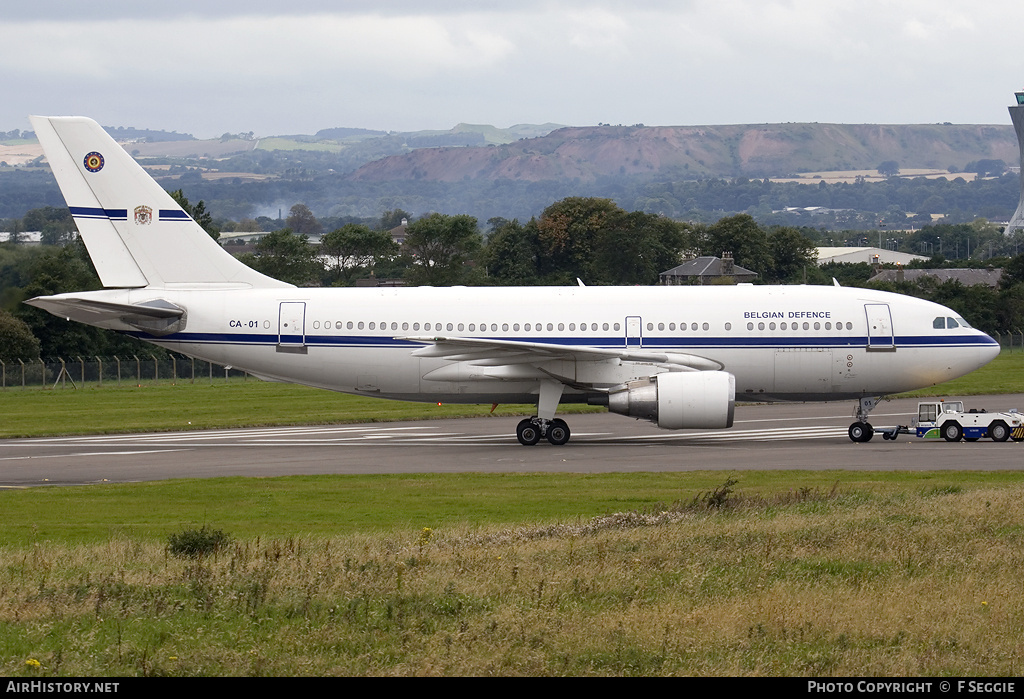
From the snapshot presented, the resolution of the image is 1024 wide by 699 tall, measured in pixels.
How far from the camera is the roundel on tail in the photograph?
36062mm

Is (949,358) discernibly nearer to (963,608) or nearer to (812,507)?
(812,507)

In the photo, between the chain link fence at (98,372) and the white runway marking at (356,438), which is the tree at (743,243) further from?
the white runway marking at (356,438)

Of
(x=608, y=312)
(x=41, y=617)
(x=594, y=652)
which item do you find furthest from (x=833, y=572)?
(x=608, y=312)

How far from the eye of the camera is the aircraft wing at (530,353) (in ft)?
111

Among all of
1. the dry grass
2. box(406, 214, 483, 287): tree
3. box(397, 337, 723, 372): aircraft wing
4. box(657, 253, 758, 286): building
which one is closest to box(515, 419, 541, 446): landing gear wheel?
box(397, 337, 723, 372): aircraft wing

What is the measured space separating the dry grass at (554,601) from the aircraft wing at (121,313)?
16.2 metres

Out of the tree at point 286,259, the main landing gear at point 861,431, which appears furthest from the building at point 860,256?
the main landing gear at point 861,431

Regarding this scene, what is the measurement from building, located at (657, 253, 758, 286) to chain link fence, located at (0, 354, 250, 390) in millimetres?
44094

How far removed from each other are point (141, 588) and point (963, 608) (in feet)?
31.4

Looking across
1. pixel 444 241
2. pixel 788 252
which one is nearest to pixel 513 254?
pixel 444 241

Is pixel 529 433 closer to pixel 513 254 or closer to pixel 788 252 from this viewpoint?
pixel 513 254

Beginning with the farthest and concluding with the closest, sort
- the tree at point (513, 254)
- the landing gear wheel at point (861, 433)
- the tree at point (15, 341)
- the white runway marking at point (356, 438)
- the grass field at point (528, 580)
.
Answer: the tree at point (513, 254) < the tree at point (15, 341) < the white runway marking at point (356, 438) < the landing gear wheel at point (861, 433) < the grass field at point (528, 580)

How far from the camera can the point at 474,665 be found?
38.5ft

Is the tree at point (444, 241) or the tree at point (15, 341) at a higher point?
the tree at point (444, 241)
